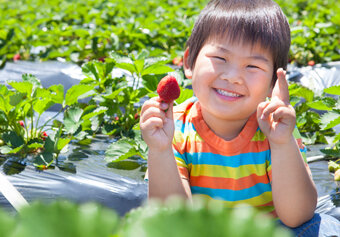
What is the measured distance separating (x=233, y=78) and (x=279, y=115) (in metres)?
0.18

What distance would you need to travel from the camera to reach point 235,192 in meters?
1.41

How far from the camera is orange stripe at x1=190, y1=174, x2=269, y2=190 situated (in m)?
1.41

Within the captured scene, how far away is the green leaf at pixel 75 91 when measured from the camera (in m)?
1.96

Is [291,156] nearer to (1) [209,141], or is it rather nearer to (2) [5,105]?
(1) [209,141]

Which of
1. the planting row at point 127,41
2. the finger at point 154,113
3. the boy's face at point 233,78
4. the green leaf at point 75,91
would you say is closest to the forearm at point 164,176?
the finger at point 154,113

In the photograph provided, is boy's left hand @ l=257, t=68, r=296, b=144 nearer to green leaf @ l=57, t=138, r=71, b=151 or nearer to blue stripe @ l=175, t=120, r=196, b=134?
blue stripe @ l=175, t=120, r=196, b=134

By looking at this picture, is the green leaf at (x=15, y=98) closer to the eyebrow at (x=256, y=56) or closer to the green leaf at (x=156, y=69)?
the green leaf at (x=156, y=69)

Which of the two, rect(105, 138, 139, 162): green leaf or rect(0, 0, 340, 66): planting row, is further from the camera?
rect(0, 0, 340, 66): planting row

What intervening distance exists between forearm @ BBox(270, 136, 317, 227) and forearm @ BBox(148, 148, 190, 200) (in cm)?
26

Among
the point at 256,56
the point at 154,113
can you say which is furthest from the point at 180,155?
the point at 256,56

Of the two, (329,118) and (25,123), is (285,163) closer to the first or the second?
(329,118)

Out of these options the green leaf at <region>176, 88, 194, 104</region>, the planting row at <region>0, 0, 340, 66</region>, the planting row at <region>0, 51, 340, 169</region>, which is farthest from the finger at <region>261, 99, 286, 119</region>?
the planting row at <region>0, 0, 340, 66</region>

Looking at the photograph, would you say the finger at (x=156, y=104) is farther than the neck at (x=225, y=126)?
No

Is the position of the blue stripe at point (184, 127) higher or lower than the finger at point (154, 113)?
lower
